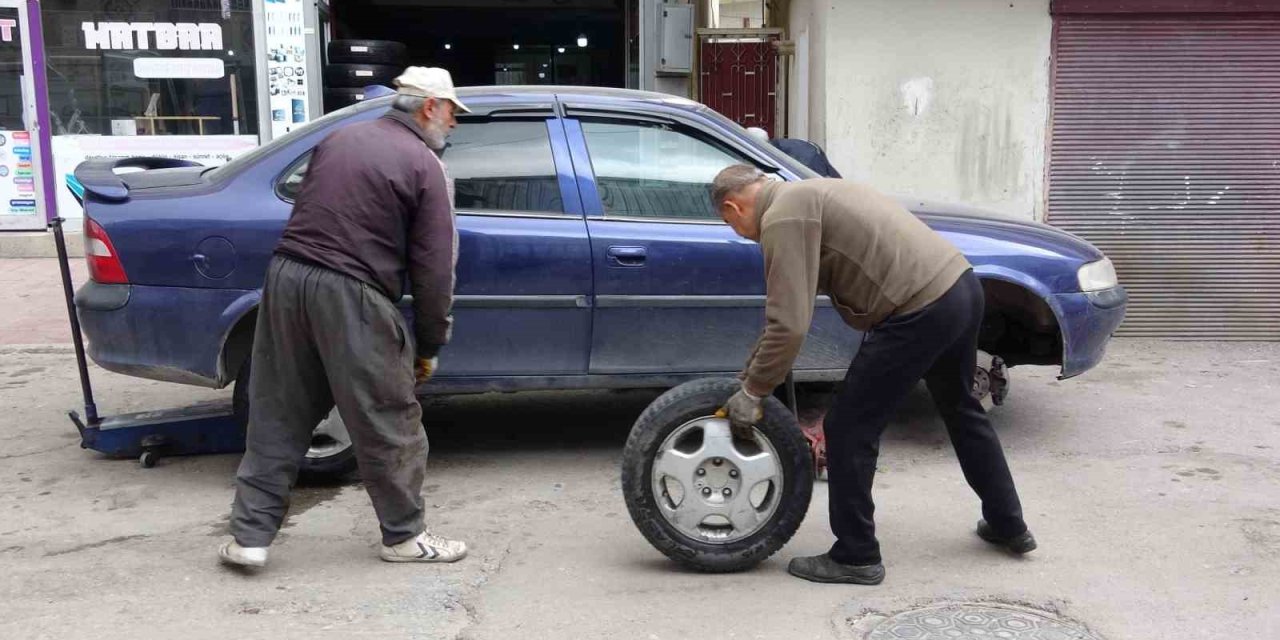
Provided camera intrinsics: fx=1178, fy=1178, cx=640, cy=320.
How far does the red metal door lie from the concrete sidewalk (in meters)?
5.87

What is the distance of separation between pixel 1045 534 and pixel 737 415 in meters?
1.51

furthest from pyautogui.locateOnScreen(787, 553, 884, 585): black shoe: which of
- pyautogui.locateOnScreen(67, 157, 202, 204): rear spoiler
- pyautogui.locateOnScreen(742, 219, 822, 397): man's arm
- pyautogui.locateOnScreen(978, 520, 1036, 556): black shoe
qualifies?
pyautogui.locateOnScreen(67, 157, 202, 204): rear spoiler

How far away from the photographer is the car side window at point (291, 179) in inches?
202

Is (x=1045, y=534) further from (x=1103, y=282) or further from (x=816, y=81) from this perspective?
(x=816, y=81)

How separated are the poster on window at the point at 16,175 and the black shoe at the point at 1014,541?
9973 mm

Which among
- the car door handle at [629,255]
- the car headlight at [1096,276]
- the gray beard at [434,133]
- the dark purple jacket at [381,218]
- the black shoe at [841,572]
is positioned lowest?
the black shoe at [841,572]

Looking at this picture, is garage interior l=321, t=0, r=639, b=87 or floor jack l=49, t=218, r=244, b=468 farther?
garage interior l=321, t=0, r=639, b=87

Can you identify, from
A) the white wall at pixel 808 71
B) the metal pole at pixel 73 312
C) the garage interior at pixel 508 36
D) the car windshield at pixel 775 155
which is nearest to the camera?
the metal pole at pixel 73 312

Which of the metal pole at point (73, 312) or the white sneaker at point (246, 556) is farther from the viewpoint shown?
the metal pole at point (73, 312)

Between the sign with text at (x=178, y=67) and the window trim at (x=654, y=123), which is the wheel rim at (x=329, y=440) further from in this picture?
the sign with text at (x=178, y=67)

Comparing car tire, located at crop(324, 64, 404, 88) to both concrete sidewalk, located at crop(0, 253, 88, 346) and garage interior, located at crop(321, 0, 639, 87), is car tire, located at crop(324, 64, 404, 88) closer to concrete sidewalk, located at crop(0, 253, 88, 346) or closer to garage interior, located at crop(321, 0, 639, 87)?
concrete sidewalk, located at crop(0, 253, 88, 346)

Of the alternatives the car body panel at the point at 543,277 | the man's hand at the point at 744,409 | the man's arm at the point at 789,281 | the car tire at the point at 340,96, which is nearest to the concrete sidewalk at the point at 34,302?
the car tire at the point at 340,96

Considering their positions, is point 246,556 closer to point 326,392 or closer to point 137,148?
point 326,392

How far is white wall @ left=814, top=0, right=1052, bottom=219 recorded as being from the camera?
881 centimetres
